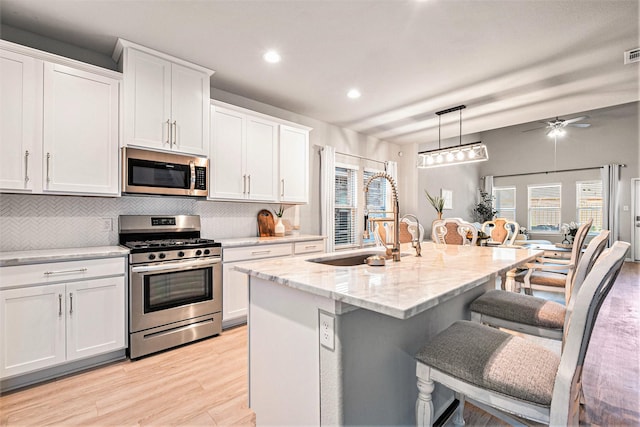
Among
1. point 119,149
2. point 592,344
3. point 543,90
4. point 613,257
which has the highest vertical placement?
point 543,90

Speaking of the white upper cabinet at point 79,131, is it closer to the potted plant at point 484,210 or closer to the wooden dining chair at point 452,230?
the wooden dining chair at point 452,230

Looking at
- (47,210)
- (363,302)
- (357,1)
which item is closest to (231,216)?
(47,210)

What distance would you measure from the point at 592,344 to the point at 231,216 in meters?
3.81

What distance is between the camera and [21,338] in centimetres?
205

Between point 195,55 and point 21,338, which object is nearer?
point 21,338

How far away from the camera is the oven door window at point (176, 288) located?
102 inches

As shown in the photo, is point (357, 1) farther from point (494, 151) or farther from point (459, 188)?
point (494, 151)

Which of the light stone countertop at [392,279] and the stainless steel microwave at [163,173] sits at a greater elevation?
the stainless steel microwave at [163,173]

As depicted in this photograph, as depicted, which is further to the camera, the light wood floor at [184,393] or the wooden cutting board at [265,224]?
the wooden cutting board at [265,224]

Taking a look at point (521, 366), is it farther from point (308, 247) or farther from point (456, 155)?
point (456, 155)

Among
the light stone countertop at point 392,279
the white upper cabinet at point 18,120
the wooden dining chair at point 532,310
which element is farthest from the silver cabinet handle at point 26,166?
the wooden dining chair at point 532,310

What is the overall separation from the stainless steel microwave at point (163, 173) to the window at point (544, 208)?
30.5 feet

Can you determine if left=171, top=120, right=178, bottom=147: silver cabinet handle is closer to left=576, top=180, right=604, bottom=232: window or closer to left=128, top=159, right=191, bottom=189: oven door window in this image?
left=128, top=159, right=191, bottom=189: oven door window

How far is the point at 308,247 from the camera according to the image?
3889 mm
